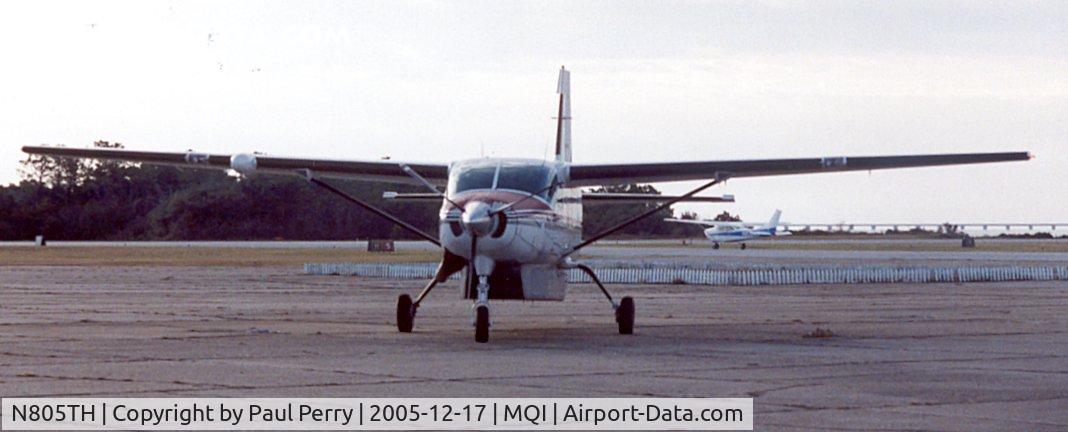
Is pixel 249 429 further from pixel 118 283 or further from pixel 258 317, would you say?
pixel 118 283

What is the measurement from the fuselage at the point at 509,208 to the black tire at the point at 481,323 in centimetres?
69

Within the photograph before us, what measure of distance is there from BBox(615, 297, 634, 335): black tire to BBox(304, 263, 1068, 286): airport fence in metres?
21.6

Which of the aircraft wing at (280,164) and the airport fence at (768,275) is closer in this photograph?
the aircraft wing at (280,164)

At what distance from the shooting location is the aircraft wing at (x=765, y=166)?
21797 mm

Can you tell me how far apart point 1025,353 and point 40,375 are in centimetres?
1068

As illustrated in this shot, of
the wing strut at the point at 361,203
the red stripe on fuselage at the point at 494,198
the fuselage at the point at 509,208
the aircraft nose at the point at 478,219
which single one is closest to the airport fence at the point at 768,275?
the wing strut at the point at 361,203

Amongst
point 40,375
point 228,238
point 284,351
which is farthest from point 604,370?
point 228,238

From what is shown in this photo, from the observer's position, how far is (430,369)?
48.3ft

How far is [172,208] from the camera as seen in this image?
111 metres

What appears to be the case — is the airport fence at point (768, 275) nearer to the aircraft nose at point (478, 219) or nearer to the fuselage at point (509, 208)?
the fuselage at point (509, 208)

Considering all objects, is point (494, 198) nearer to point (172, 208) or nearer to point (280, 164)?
point (280, 164)
